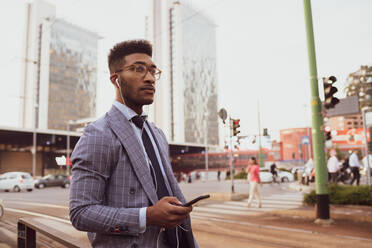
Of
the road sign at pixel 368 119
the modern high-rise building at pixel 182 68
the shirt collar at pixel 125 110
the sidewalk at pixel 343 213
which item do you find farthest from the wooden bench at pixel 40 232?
the modern high-rise building at pixel 182 68

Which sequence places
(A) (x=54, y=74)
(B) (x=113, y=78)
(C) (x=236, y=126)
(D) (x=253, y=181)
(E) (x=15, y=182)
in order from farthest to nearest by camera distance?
(A) (x=54, y=74) < (E) (x=15, y=182) < (C) (x=236, y=126) < (D) (x=253, y=181) < (B) (x=113, y=78)

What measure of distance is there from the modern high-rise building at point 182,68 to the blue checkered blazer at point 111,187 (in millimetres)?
100347

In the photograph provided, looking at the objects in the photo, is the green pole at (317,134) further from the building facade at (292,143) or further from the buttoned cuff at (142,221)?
the building facade at (292,143)

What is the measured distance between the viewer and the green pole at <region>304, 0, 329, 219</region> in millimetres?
8133

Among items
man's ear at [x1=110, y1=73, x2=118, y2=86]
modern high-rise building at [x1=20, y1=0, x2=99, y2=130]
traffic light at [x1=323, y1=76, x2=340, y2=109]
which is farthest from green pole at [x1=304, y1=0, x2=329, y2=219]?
modern high-rise building at [x1=20, y1=0, x2=99, y2=130]

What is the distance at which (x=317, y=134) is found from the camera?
328 inches

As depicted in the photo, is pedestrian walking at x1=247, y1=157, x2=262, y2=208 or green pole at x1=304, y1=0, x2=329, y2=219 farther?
pedestrian walking at x1=247, y1=157, x2=262, y2=208

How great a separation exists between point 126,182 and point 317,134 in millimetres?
7844

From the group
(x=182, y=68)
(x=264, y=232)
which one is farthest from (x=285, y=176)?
(x=182, y=68)

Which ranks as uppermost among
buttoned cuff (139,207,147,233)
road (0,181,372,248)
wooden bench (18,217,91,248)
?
buttoned cuff (139,207,147,233)

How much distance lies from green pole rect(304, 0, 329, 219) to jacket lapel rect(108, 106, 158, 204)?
25.1 feet

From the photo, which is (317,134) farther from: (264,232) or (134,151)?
(134,151)

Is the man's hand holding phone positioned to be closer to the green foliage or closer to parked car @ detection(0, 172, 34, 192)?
the green foliage

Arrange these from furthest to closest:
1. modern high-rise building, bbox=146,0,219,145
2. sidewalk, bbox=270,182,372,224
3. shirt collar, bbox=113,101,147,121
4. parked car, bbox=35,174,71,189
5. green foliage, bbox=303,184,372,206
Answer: modern high-rise building, bbox=146,0,219,145
parked car, bbox=35,174,71,189
green foliage, bbox=303,184,372,206
sidewalk, bbox=270,182,372,224
shirt collar, bbox=113,101,147,121
